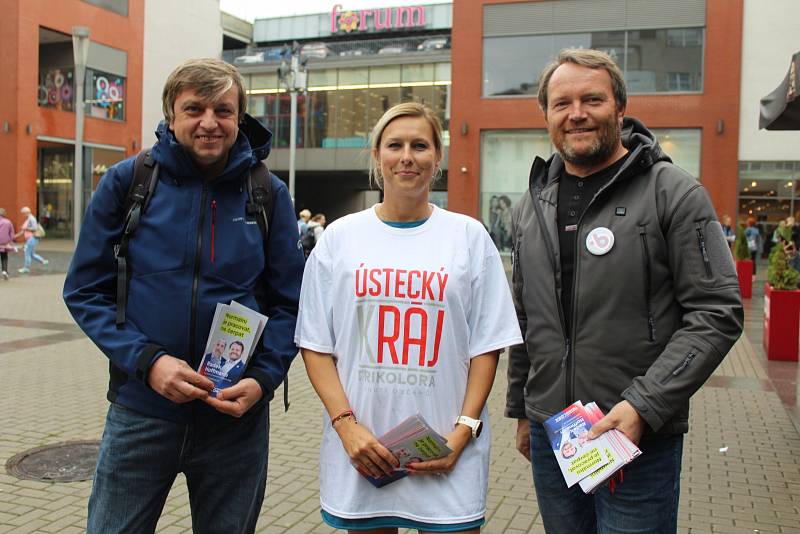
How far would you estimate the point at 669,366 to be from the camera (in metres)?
2.28

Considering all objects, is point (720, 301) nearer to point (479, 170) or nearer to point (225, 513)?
point (225, 513)

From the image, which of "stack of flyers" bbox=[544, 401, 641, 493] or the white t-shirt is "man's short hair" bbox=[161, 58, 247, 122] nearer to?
the white t-shirt

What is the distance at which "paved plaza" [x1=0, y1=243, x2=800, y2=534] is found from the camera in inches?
176

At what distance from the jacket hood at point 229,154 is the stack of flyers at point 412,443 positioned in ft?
3.45

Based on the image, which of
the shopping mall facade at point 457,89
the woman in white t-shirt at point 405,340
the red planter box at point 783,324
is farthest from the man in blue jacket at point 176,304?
the shopping mall facade at point 457,89

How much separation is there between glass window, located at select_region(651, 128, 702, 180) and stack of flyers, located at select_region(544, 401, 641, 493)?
90.3 ft

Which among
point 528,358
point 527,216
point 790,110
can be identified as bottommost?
point 528,358

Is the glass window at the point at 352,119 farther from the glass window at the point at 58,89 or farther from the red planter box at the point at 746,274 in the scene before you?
the red planter box at the point at 746,274

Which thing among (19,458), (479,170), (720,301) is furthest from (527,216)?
(479,170)

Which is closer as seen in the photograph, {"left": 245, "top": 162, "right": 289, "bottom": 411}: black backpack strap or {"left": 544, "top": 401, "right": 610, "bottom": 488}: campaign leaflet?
{"left": 544, "top": 401, "right": 610, "bottom": 488}: campaign leaflet

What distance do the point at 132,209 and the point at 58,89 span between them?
3774 centimetres

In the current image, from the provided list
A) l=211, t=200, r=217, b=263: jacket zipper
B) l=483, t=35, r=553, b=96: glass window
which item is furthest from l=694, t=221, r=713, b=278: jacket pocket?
l=483, t=35, r=553, b=96: glass window

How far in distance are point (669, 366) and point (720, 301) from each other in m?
0.25

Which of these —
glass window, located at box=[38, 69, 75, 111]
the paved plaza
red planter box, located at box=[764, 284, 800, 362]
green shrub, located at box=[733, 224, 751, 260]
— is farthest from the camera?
glass window, located at box=[38, 69, 75, 111]
